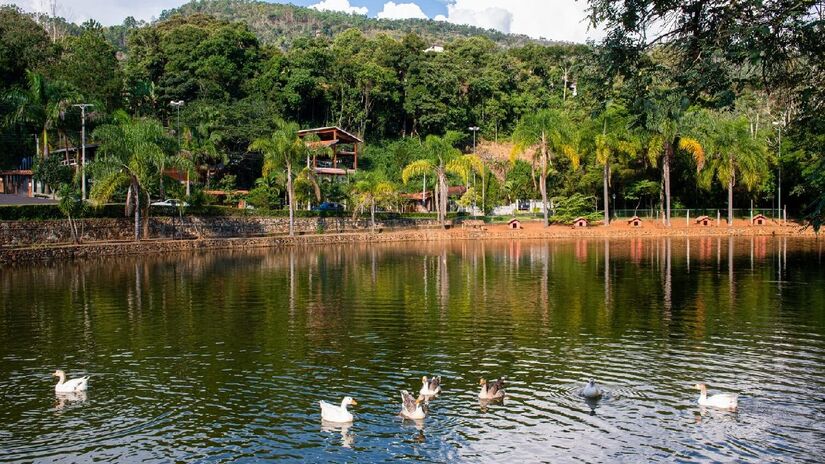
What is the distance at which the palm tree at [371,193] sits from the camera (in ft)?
228

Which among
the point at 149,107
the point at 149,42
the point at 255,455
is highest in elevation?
the point at 149,42

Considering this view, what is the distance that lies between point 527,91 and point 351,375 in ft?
368

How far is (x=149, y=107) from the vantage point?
94438mm

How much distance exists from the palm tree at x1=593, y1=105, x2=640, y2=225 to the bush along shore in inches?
199

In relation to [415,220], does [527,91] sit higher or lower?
higher

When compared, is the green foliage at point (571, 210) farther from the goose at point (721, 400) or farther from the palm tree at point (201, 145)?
the goose at point (721, 400)

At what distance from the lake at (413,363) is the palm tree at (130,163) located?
15.1 metres

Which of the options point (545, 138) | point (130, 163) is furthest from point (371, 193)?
point (130, 163)

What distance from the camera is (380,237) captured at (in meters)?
67.0

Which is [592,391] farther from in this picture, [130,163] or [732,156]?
[732,156]

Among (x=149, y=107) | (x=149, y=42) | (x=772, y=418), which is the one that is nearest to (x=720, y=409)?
(x=772, y=418)

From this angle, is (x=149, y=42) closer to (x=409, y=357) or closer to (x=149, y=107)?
(x=149, y=107)

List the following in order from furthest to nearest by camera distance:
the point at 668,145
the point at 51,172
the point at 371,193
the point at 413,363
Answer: the point at 668,145 → the point at 371,193 → the point at 51,172 → the point at 413,363

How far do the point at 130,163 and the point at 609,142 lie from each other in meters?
46.5
